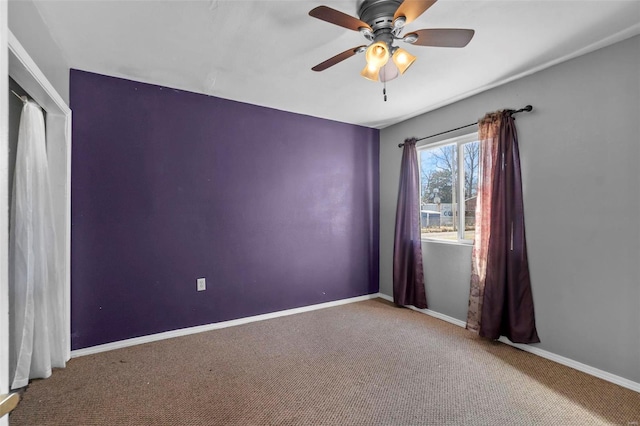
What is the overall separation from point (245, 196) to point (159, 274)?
3.68ft

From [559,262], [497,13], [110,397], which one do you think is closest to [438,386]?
[559,262]

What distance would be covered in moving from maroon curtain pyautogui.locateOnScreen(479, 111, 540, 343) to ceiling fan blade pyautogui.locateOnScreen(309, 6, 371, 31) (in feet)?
6.03

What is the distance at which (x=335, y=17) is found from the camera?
154cm

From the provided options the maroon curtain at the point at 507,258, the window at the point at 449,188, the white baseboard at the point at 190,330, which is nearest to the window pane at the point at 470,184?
the window at the point at 449,188

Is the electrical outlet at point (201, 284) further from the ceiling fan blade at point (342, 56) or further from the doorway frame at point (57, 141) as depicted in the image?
the ceiling fan blade at point (342, 56)

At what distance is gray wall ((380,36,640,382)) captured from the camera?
6.94 feet

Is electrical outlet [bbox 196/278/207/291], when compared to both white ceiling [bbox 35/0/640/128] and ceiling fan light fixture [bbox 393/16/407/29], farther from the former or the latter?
ceiling fan light fixture [bbox 393/16/407/29]

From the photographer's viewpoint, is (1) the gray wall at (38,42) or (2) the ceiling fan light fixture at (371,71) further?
(2) the ceiling fan light fixture at (371,71)

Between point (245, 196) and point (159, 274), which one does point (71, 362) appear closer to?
→ point (159, 274)

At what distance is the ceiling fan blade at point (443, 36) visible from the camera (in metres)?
1.63

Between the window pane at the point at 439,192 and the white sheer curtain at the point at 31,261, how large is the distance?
140 inches

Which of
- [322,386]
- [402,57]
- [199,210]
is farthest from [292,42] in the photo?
[322,386]

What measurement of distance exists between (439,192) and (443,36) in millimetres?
2200

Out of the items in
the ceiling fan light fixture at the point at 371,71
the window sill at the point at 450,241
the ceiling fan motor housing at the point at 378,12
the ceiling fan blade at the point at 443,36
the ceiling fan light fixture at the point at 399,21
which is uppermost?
the ceiling fan motor housing at the point at 378,12
